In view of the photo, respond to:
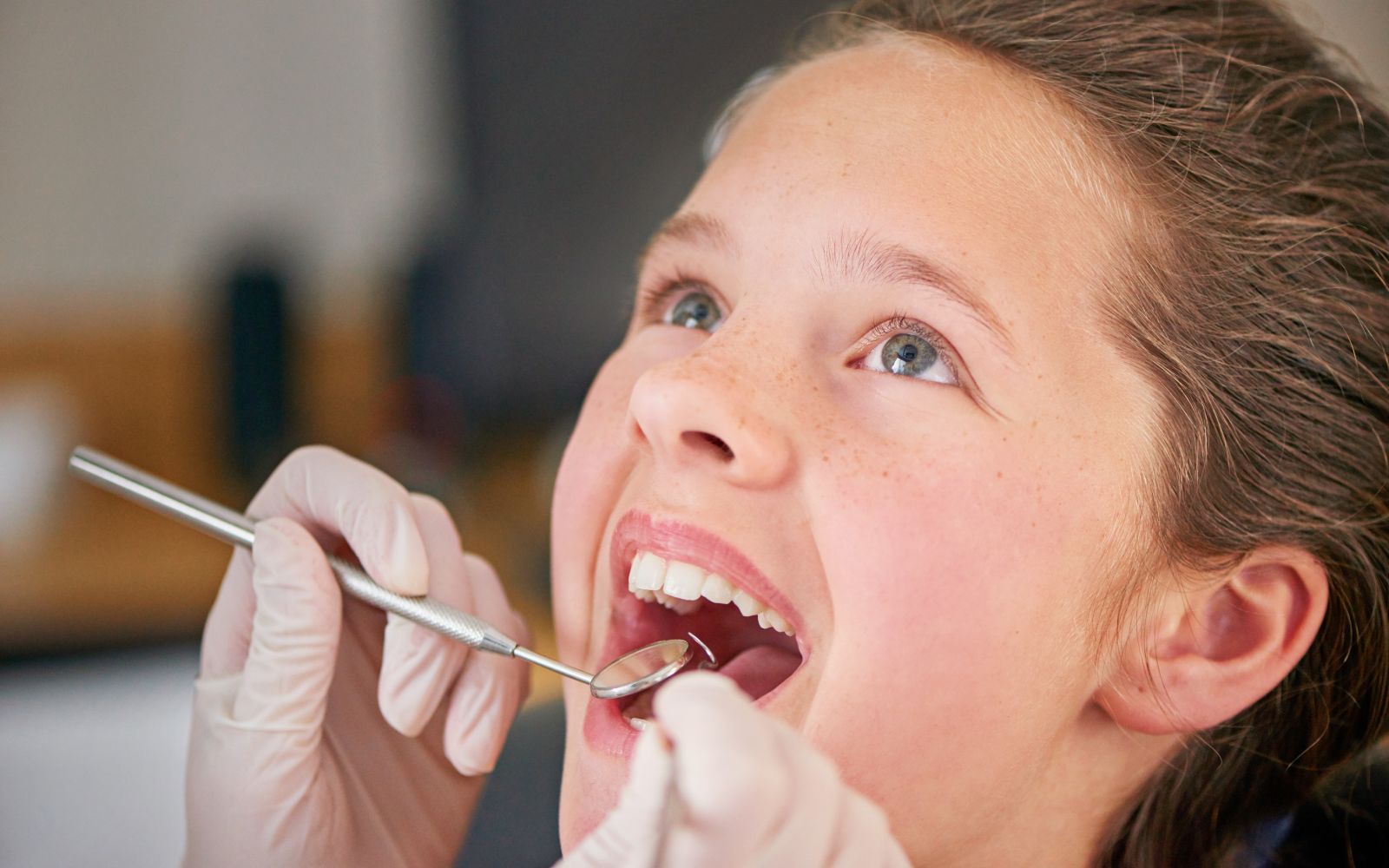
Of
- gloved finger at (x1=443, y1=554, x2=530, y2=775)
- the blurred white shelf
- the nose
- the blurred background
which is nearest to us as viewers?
the nose

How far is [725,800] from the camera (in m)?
0.54

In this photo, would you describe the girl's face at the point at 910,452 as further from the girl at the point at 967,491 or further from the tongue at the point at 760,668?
the tongue at the point at 760,668

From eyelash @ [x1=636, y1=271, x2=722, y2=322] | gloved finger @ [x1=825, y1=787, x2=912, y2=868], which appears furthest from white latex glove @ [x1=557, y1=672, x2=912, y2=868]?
eyelash @ [x1=636, y1=271, x2=722, y2=322]

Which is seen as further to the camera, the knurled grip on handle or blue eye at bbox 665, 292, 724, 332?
blue eye at bbox 665, 292, 724, 332

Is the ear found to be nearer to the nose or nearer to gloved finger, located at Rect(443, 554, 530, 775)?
the nose

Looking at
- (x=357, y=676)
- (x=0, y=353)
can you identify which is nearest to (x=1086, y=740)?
(x=357, y=676)

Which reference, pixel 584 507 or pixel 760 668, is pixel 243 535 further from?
pixel 760 668

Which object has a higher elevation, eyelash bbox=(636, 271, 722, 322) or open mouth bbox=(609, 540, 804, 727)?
eyelash bbox=(636, 271, 722, 322)

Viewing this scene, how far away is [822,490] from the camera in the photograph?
0.80m

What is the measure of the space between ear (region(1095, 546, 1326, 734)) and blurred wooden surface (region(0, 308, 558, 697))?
1196 millimetres

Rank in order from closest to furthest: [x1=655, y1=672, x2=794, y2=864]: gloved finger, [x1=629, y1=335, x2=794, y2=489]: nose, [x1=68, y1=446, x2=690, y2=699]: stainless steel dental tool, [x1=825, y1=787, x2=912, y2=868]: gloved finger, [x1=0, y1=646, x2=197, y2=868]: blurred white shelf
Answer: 1. [x1=655, y1=672, x2=794, y2=864]: gloved finger
2. [x1=825, y1=787, x2=912, y2=868]: gloved finger
3. [x1=629, y1=335, x2=794, y2=489]: nose
4. [x1=68, y1=446, x2=690, y2=699]: stainless steel dental tool
5. [x1=0, y1=646, x2=197, y2=868]: blurred white shelf

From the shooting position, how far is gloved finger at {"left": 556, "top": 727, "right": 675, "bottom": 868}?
575mm

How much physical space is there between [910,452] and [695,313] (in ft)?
1.03

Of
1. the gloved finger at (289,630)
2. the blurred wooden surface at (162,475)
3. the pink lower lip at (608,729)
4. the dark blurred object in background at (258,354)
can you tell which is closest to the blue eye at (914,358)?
the pink lower lip at (608,729)
